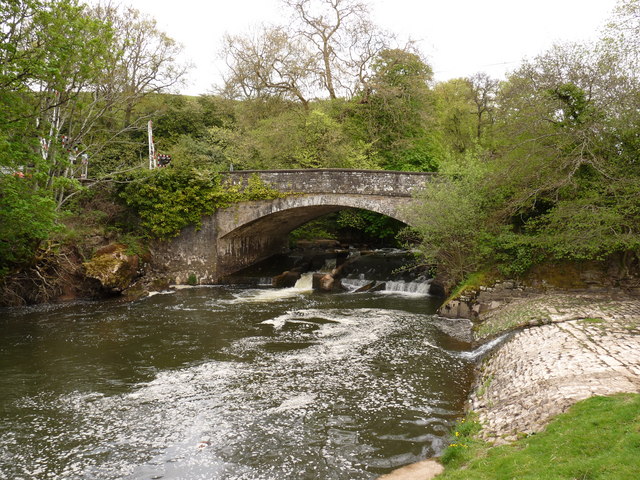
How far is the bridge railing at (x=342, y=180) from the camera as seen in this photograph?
1928 centimetres

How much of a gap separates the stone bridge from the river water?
582cm

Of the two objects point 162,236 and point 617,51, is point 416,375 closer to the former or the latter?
point 617,51

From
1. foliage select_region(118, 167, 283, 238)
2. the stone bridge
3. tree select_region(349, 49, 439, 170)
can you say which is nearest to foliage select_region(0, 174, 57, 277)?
foliage select_region(118, 167, 283, 238)

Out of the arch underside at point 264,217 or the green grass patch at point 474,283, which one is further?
the arch underside at point 264,217

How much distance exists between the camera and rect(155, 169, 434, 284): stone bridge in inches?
771

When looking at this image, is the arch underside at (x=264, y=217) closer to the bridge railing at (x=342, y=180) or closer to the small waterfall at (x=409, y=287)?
the bridge railing at (x=342, y=180)

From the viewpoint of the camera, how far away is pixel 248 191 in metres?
21.8

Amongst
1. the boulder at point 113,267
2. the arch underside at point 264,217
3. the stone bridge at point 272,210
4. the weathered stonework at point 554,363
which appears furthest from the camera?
the arch underside at point 264,217

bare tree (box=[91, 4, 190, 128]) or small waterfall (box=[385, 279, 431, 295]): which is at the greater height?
bare tree (box=[91, 4, 190, 128])

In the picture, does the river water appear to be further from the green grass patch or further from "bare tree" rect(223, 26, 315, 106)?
"bare tree" rect(223, 26, 315, 106)

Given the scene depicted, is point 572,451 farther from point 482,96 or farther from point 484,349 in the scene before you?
point 482,96

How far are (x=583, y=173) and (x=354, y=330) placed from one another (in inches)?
364

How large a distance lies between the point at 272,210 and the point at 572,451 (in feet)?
57.2

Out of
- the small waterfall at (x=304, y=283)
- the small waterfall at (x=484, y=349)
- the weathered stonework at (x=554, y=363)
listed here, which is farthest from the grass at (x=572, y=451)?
the small waterfall at (x=304, y=283)
